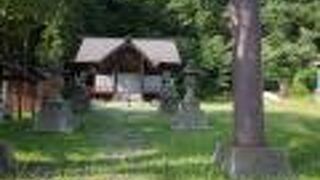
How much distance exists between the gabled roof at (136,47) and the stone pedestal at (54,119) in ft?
90.3

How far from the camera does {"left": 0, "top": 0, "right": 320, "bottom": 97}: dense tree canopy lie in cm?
6675

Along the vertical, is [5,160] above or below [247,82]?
below

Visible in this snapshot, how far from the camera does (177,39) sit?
7200cm

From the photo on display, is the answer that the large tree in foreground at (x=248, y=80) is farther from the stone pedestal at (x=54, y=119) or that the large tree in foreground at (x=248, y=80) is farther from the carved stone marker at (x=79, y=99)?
the carved stone marker at (x=79, y=99)

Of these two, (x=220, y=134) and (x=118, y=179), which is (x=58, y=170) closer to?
(x=118, y=179)

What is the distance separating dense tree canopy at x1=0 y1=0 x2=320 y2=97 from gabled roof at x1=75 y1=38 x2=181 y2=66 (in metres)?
1.68

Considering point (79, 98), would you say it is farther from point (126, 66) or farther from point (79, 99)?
point (126, 66)

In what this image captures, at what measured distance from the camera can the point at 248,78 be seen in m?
19.5

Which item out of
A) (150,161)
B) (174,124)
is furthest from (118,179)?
Result: (174,124)

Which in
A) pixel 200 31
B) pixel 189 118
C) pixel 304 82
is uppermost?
pixel 200 31

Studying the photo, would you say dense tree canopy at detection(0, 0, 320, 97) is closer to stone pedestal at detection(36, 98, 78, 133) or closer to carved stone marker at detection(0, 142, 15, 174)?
stone pedestal at detection(36, 98, 78, 133)

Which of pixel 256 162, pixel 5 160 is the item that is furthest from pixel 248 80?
pixel 5 160

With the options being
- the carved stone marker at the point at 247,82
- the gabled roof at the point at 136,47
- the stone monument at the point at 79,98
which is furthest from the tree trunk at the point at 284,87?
the carved stone marker at the point at 247,82

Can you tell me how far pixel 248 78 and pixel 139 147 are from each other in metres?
9.17
